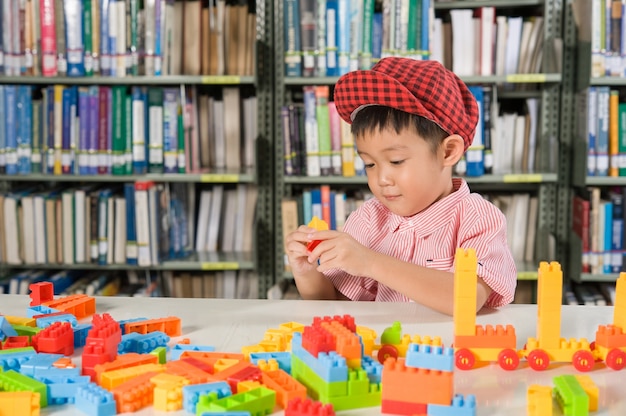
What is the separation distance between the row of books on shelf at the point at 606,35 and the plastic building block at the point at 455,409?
229 centimetres

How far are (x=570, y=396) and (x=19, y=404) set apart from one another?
0.60m

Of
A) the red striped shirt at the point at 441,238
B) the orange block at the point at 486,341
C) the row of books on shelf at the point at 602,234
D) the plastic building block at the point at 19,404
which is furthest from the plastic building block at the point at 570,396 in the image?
the row of books on shelf at the point at 602,234

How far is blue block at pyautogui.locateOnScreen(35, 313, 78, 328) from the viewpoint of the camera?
1225mm

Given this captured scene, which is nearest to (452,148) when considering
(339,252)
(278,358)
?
(339,252)

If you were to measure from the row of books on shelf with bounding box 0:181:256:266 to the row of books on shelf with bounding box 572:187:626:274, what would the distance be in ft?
4.92

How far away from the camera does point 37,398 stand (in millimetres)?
891

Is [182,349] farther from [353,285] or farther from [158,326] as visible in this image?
[353,285]

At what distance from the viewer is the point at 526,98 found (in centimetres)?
320

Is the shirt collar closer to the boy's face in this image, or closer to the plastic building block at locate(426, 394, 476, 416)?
the boy's face

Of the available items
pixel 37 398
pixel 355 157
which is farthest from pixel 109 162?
pixel 37 398

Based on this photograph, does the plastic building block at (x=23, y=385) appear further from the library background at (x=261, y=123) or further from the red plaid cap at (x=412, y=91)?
the library background at (x=261, y=123)

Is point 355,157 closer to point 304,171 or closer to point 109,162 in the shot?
point 304,171

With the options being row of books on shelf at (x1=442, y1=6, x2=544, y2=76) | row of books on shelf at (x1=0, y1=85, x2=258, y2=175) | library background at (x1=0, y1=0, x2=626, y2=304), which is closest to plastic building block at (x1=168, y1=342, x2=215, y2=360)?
library background at (x1=0, y1=0, x2=626, y2=304)

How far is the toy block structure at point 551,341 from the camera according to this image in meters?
1.05
